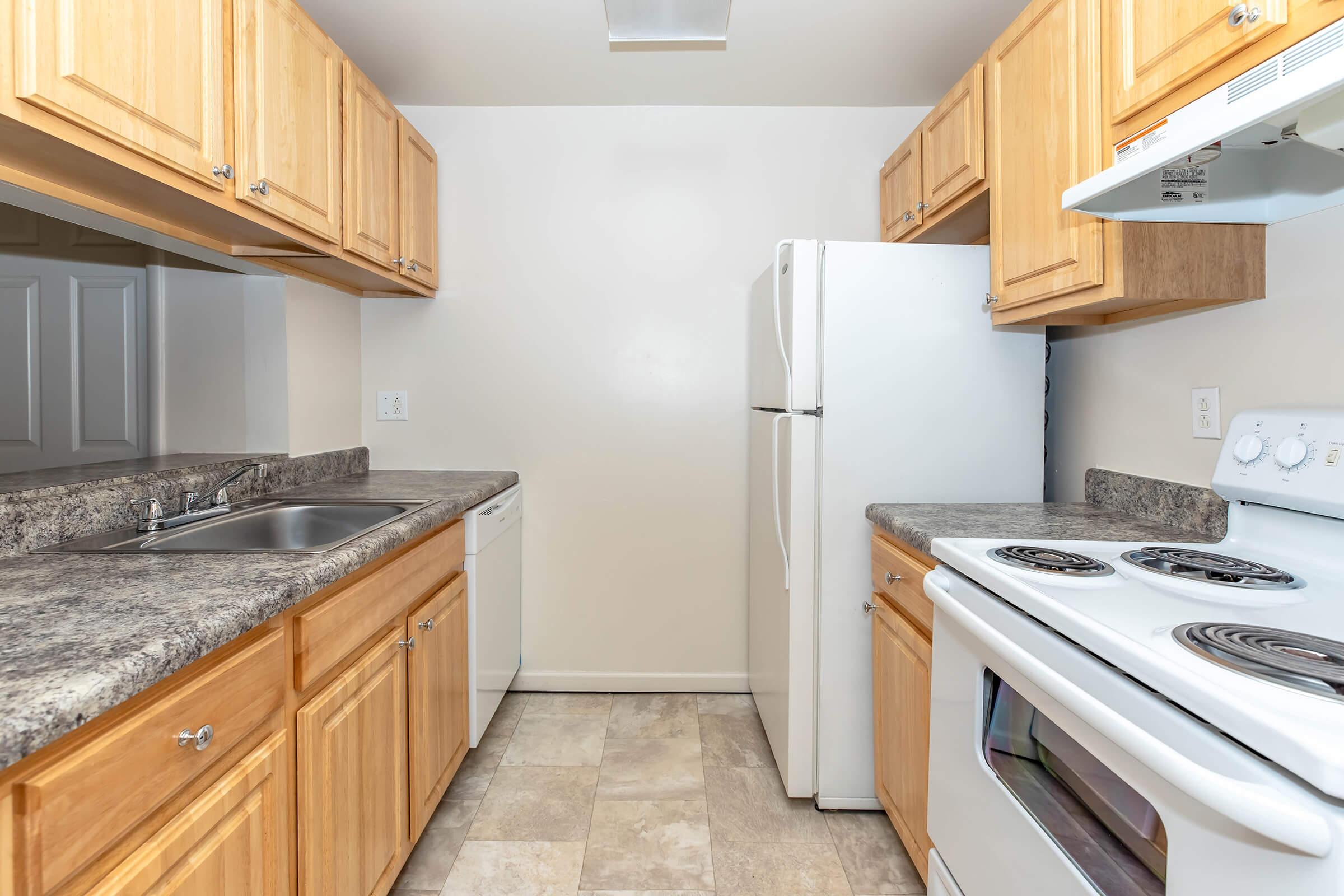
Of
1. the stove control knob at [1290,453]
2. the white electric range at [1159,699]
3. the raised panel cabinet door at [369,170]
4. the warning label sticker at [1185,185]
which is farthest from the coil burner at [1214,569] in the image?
the raised panel cabinet door at [369,170]

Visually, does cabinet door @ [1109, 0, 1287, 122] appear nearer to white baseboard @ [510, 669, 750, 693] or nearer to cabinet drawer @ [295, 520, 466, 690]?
cabinet drawer @ [295, 520, 466, 690]

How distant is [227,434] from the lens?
2031 millimetres

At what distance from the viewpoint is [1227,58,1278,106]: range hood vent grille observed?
3.12 ft

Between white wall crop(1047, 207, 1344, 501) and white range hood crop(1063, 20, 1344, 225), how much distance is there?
76 mm

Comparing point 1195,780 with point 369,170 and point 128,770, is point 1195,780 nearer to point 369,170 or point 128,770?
point 128,770

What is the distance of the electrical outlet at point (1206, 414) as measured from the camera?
4.92 ft

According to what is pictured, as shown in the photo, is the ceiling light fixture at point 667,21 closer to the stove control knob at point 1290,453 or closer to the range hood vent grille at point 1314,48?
the range hood vent grille at point 1314,48

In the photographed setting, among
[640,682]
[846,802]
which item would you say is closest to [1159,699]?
[846,802]

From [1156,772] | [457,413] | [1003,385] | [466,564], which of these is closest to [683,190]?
[457,413]

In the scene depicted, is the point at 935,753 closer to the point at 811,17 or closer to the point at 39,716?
the point at 39,716

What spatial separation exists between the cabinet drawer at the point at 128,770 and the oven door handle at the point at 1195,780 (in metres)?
1.08

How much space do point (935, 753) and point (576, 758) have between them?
1.28 meters

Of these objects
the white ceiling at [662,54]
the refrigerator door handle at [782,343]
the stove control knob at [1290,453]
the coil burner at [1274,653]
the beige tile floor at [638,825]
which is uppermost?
the white ceiling at [662,54]

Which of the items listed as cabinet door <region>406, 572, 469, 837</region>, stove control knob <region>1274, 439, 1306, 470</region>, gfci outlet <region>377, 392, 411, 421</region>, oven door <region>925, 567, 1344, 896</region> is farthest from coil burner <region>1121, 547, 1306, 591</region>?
gfci outlet <region>377, 392, 411, 421</region>
